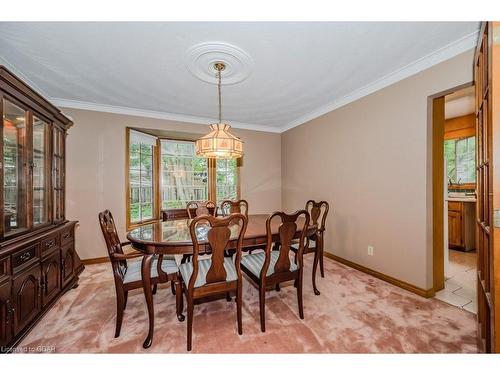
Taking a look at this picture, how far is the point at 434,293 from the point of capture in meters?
2.24

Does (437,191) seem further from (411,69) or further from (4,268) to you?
(4,268)

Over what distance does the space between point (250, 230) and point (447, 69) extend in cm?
243

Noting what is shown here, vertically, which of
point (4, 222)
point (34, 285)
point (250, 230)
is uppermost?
point (4, 222)

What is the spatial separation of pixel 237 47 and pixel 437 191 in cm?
255

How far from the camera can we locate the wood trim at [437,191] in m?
2.27

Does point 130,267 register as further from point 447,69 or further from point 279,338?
point 447,69

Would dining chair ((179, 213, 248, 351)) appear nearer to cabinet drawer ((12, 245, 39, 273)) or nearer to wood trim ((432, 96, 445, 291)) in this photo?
cabinet drawer ((12, 245, 39, 273))

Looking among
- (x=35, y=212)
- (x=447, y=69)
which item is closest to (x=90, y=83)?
(x=35, y=212)

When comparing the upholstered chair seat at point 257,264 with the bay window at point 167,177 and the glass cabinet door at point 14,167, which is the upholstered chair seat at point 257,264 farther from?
the bay window at point 167,177

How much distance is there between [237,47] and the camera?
6.30 feet

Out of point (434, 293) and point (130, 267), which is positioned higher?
point (130, 267)

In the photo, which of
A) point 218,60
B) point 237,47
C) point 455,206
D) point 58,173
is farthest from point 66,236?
point 455,206

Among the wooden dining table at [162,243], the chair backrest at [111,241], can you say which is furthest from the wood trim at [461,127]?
the chair backrest at [111,241]

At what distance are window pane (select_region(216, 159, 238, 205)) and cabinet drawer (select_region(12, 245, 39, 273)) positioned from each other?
9.64ft
